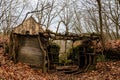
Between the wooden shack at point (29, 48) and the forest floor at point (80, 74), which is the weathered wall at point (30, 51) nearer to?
the wooden shack at point (29, 48)

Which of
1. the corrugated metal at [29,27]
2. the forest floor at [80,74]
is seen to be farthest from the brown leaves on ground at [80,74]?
the corrugated metal at [29,27]

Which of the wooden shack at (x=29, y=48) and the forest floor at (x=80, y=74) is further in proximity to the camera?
the wooden shack at (x=29, y=48)

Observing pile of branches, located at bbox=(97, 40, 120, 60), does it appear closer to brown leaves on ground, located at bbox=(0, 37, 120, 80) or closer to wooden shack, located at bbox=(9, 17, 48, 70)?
brown leaves on ground, located at bbox=(0, 37, 120, 80)

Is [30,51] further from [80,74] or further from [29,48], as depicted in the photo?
[80,74]

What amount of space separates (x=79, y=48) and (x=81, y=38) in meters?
1.42

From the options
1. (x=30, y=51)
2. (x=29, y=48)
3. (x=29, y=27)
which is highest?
(x=29, y=27)

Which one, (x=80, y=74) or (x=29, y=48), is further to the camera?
(x=29, y=48)

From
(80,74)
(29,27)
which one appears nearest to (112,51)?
(80,74)

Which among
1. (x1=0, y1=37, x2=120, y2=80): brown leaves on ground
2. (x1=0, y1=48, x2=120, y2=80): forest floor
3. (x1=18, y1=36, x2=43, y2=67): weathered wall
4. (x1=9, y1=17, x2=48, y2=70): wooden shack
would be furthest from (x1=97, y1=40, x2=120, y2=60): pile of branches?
(x1=18, y1=36, x2=43, y2=67): weathered wall

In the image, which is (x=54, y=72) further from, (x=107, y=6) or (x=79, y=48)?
(x=107, y=6)

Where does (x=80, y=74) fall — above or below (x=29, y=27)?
below

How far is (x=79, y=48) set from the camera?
20172 millimetres

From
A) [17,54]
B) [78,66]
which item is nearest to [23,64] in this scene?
[17,54]

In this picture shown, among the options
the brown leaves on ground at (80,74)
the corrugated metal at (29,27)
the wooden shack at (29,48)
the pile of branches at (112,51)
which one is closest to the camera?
the brown leaves on ground at (80,74)
